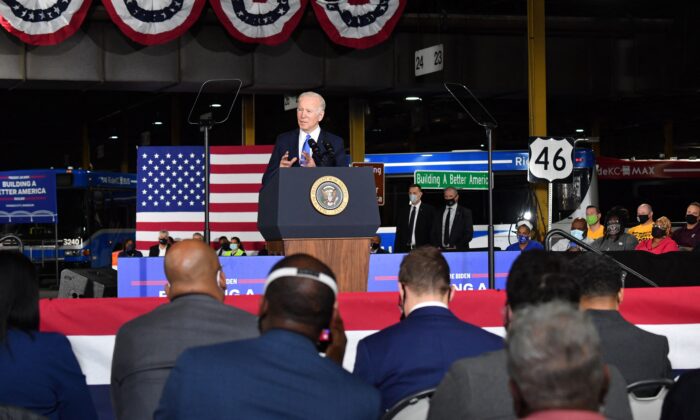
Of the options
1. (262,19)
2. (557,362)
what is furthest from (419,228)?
(557,362)

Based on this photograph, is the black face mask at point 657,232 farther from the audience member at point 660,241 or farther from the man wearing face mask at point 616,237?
the man wearing face mask at point 616,237

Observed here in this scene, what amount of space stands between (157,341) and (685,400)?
177 centimetres

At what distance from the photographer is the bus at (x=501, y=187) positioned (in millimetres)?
23938

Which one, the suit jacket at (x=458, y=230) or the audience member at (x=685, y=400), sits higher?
the suit jacket at (x=458, y=230)

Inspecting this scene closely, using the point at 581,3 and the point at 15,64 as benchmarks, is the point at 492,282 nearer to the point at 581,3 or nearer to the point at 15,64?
the point at 15,64

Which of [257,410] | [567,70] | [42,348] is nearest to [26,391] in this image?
[42,348]

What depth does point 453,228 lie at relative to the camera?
15375 millimetres

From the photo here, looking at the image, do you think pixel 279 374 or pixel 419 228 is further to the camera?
pixel 419 228

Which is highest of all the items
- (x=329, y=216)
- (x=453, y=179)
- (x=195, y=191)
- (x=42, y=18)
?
A: (x=42, y=18)

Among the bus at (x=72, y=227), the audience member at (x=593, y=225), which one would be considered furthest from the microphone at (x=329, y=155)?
the bus at (x=72, y=227)

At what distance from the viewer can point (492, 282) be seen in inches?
351

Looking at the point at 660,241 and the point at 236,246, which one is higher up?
the point at 660,241

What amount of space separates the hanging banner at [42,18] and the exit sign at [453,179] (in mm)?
7232

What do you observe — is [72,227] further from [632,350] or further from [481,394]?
[481,394]
